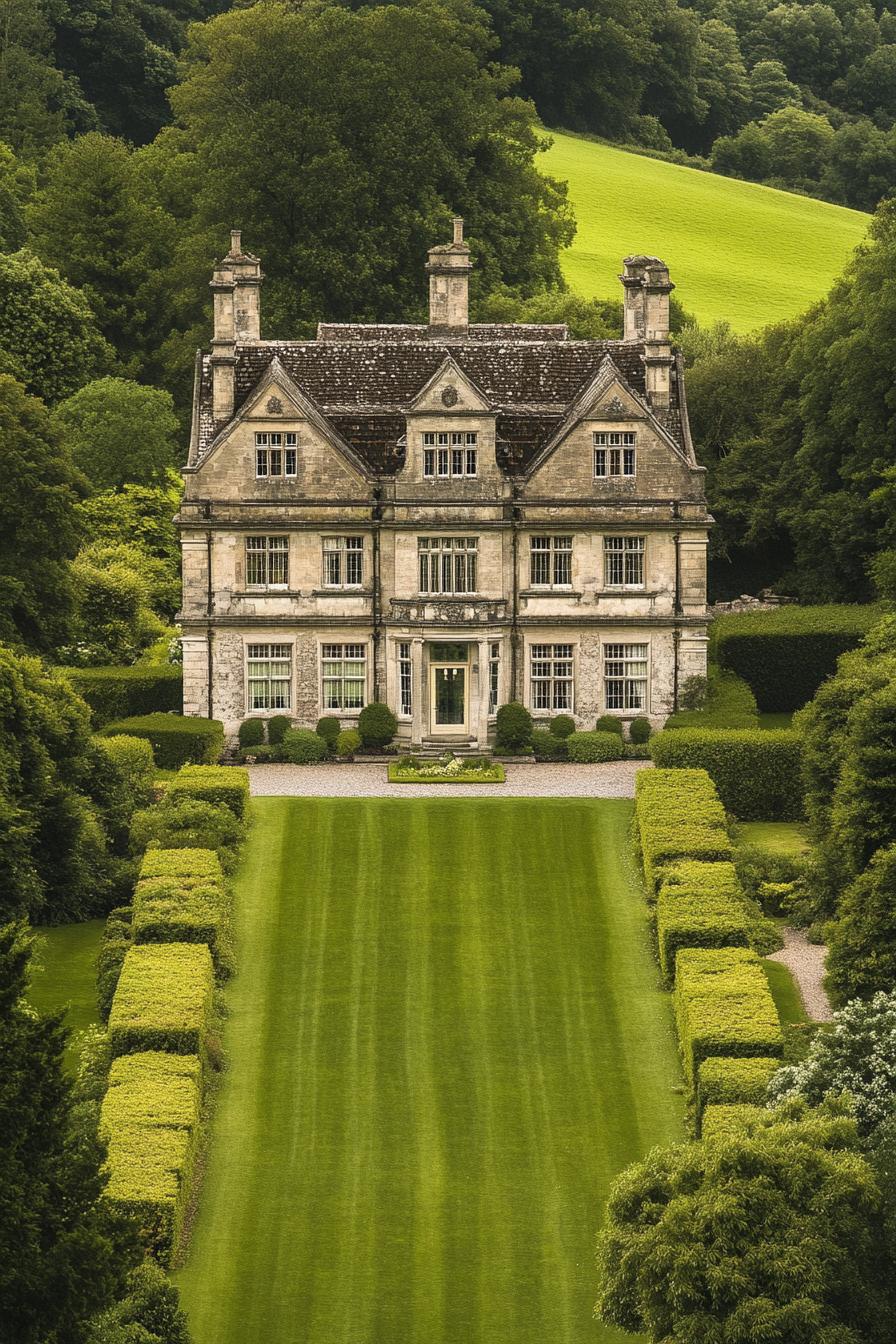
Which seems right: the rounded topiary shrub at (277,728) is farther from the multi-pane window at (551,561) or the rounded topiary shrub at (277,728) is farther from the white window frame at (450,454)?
the multi-pane window at (551,561)

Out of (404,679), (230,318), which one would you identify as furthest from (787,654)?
(230,318)

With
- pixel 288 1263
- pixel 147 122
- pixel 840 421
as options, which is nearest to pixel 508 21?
pixel 147 122

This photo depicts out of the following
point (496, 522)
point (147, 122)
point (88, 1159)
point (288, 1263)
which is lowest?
point (288, 1263)

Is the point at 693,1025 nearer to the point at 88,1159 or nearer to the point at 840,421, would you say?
the point at 88,1159

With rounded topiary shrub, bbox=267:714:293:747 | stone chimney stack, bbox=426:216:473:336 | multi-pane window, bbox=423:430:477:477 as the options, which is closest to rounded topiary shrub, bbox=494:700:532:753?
rounded topiary shrub, bbox=267:714:293:747

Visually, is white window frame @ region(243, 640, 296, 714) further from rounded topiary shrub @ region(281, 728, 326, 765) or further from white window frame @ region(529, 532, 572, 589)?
white window frame @ region(529, 532, 572, 589)
